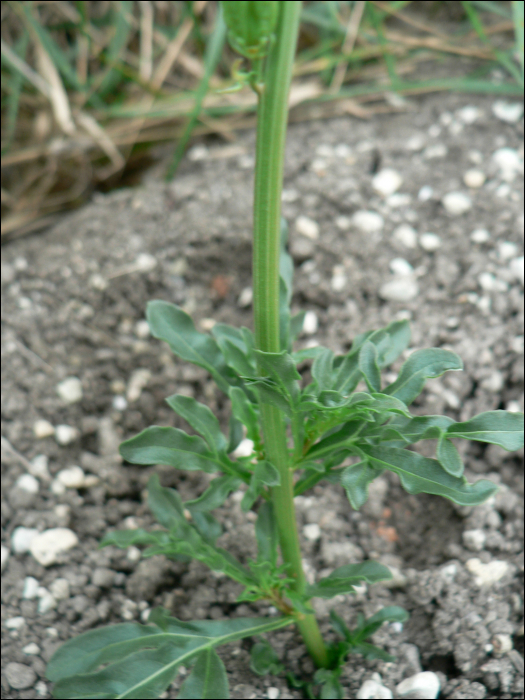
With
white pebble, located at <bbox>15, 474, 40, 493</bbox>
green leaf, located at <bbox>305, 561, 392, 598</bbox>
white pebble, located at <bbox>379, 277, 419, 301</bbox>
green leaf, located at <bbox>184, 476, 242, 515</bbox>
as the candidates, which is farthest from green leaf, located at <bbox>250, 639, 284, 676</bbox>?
white pebble, located at <bbox>379, 277, 419, 301</bbox>

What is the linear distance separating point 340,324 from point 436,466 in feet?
2.16

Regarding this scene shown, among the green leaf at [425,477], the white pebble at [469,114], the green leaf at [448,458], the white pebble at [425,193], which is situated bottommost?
the green leaf at [425,477]

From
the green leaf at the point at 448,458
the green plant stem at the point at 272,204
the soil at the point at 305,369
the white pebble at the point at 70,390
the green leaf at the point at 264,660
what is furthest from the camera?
the white pebble at the point at 70,390

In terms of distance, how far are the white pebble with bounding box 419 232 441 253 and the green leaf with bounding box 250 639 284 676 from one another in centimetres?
92

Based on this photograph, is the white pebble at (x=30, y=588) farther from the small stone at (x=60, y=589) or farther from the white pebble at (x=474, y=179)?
the white pebble at (x=474, y=179)

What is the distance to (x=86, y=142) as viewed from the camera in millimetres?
1779

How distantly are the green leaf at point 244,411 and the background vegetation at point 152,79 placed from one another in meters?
0.97

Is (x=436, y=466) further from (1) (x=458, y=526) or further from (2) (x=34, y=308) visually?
(2) (x=34, y=308)

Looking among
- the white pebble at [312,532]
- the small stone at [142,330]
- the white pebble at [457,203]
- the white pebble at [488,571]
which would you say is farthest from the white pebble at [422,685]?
the white pebble at [457,203]

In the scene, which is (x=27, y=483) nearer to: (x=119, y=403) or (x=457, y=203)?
(x=119, y=403)

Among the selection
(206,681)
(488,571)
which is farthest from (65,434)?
(488,571)

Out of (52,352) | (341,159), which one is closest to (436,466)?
(52,352)

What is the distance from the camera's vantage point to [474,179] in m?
1.54

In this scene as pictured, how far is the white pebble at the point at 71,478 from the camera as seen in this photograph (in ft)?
4.10
